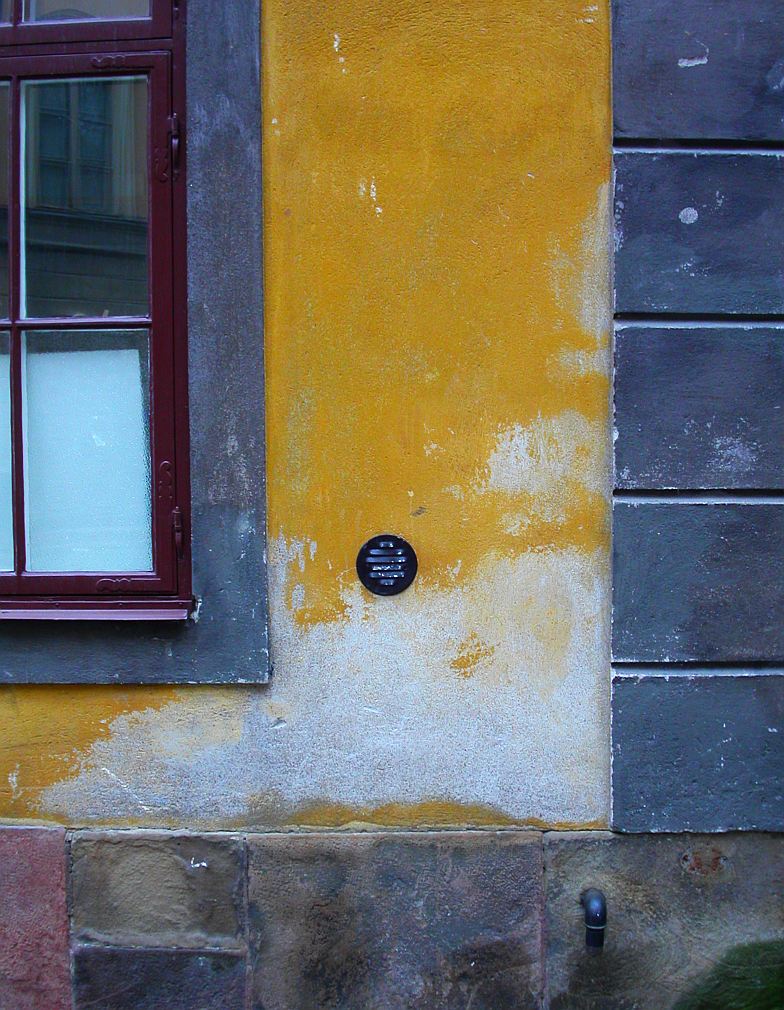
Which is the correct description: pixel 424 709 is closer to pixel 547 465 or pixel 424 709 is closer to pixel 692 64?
pixel 547 465

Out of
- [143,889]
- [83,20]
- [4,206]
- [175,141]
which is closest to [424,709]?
[143,889]

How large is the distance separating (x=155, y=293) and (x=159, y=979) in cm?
214

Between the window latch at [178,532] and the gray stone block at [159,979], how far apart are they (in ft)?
4.08

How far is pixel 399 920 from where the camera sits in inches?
Answer: 109

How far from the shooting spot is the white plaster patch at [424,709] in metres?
2.79

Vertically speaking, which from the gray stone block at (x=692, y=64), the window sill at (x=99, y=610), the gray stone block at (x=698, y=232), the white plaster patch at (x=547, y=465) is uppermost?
the gray stone block at (x=692, y=64)

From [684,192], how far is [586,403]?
27.4 inches

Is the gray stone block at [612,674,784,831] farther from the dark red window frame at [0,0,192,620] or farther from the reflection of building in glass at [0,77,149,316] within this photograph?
the reflection of building in glass at [0,77,149,316]

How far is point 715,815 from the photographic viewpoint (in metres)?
2.75

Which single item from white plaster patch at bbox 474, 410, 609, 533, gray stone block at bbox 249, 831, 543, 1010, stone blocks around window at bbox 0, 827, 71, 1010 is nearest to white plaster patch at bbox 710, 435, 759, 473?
white plaster patch at bbox 474, 410, 609, 533

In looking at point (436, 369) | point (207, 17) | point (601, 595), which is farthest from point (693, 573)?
point (207, 17)

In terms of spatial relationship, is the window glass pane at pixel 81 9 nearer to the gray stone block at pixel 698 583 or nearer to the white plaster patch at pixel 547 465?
the white plaster patch at pixel 547 465

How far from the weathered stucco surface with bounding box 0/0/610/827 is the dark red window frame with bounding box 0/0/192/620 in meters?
0.28

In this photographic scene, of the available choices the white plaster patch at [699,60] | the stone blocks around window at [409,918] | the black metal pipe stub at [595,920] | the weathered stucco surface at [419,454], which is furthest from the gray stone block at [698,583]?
the white plaster patch at [699,60]
